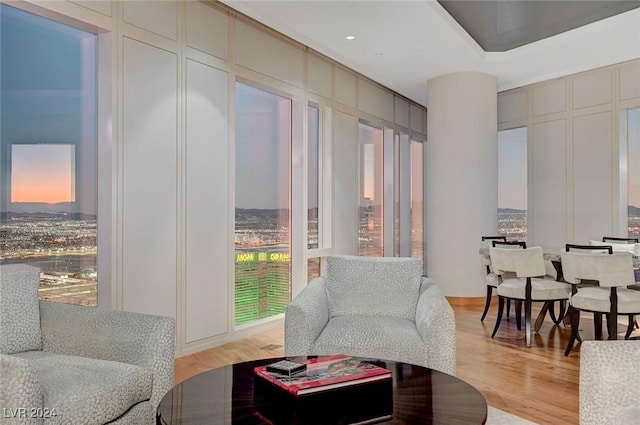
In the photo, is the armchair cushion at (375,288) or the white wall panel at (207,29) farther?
the white wall panel at (207,29)

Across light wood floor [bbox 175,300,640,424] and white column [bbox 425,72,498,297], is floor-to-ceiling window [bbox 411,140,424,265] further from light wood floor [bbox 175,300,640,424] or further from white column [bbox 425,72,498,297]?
light wood floor [bbox 175,300,640,424]

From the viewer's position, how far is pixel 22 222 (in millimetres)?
3209

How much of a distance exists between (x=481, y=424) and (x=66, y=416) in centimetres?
134

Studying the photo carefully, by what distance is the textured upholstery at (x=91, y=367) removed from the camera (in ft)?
5.11

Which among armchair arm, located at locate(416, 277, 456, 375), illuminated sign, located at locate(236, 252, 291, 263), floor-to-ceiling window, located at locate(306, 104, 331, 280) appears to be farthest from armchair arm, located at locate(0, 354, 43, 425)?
floor-to-ceiling window, located at locate(306, 104, 331, 280)

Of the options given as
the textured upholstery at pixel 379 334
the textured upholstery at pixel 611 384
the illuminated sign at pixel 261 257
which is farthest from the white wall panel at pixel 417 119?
the textured upholstery at pixel 611 384

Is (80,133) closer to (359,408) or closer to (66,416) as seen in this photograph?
(66,416)

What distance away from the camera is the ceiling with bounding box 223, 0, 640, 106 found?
4.41 metres

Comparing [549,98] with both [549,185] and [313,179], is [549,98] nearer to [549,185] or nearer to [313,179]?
[549,185]

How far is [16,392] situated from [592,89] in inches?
265

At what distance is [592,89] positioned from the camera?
6234 mm

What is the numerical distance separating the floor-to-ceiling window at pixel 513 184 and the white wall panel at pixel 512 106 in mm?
192

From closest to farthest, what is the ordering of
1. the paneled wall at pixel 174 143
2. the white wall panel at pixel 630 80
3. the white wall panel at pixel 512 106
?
1. the paneled wall at pixel 174 143
2. the white wall panel at pixel 630 80
3. the white wall panel at pixel 512 106

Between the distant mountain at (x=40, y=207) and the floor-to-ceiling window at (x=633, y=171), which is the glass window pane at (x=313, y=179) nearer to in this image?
the distant mountain at (x=40, y=207)
